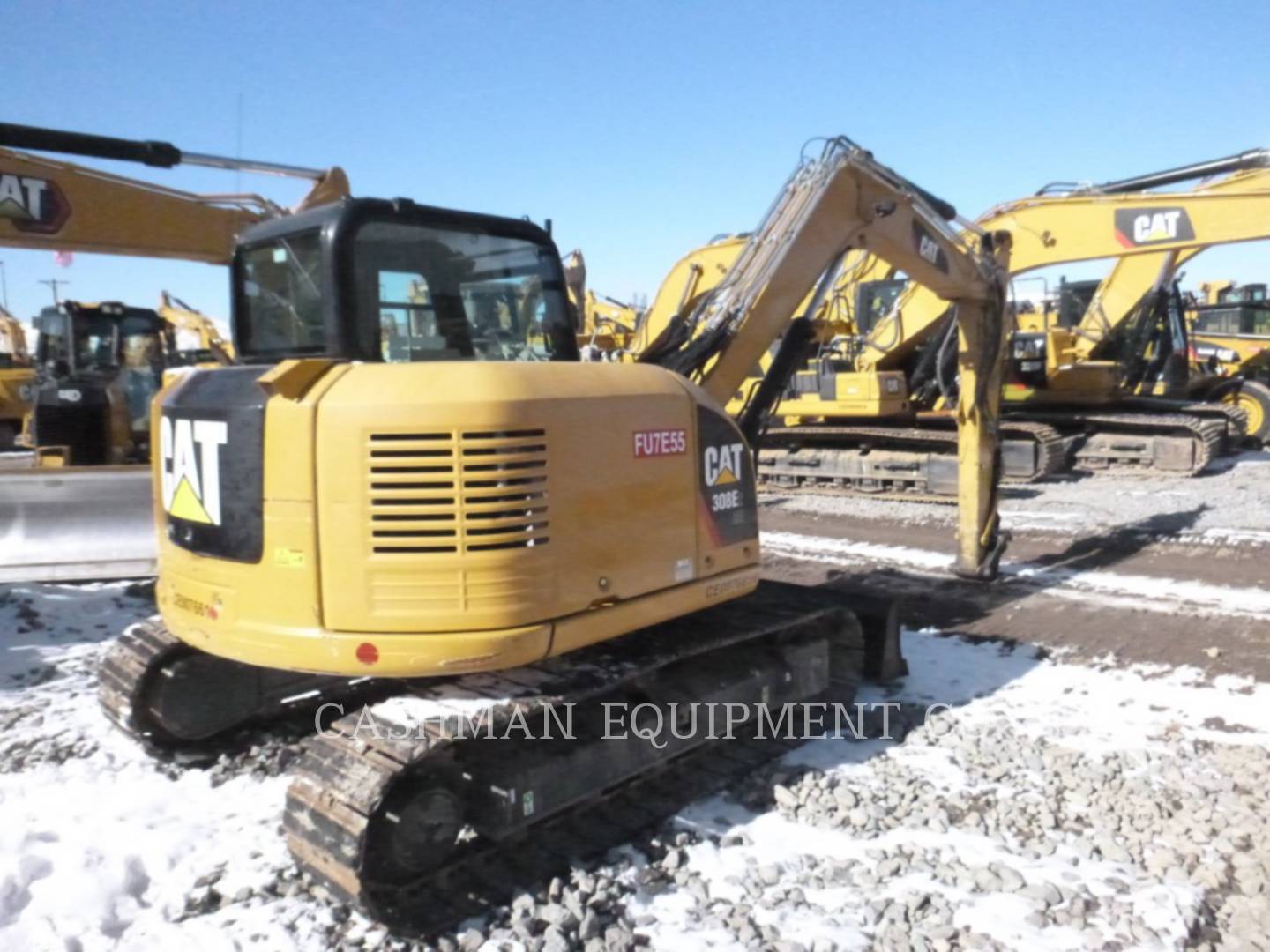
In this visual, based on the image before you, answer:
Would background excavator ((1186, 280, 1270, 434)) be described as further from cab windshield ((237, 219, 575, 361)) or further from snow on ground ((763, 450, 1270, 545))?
cab windshield ((237, 219, 575, 361))

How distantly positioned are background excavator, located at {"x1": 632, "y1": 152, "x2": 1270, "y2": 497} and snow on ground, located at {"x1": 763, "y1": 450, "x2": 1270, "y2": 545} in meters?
0.38

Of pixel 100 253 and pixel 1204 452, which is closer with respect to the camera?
pixel 100 253

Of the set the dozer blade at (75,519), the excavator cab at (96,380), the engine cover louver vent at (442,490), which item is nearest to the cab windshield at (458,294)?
the engine cover louver vent at (442,490)

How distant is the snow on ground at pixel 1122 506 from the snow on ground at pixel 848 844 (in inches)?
180

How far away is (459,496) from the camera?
329 cm

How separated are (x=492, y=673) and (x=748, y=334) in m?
2.39

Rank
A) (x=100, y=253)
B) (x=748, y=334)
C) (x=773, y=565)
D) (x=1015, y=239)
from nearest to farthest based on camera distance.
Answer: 1. (x=748, y=334)
2. (x=100, y=253)
3. (x=773, y=565)
4. (x=1015, y=239)

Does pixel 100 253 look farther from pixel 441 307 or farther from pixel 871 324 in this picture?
pixel 871 324

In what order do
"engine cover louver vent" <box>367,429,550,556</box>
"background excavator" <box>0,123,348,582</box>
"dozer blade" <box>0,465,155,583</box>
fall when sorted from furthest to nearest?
"dozer blade" <box>0,465,155,583</box>, "background excavator" <box>0,123,348,582</box>, "engine cover louver vent" <box>367,429,550,556</box>

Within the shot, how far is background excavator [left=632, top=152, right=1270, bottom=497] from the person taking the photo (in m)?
11.0

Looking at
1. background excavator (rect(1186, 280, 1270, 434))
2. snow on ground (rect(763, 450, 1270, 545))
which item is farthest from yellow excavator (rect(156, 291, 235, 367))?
background excavator (rect(1186, 280, 1270, 434))

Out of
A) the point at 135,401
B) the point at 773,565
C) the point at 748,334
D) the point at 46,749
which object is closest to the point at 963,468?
the point at 773,565

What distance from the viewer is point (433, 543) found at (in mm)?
3309

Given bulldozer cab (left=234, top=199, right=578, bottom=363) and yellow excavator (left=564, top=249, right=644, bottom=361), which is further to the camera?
yellow excavator (left=564, top=249, right=644, bottom=361)
